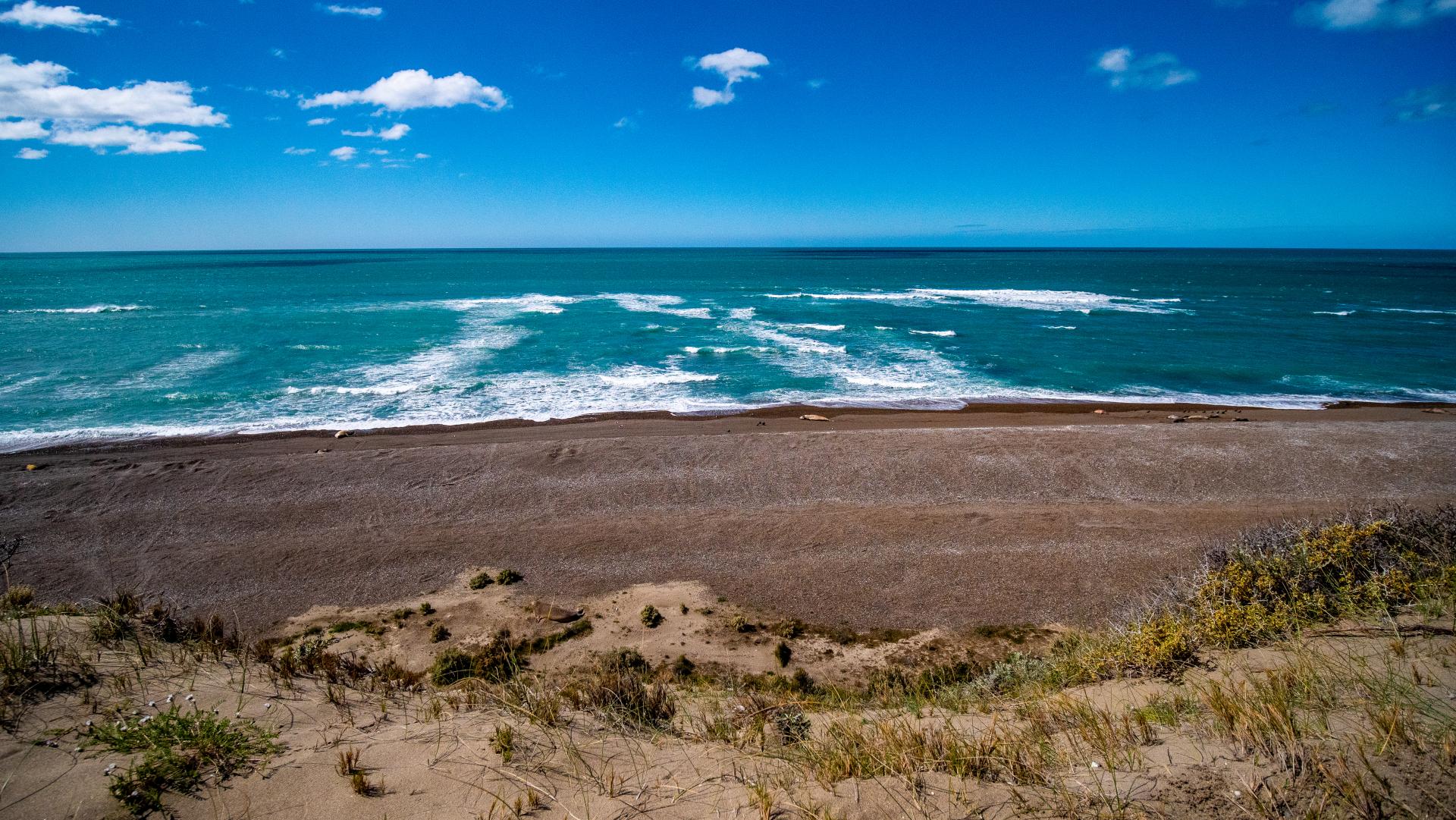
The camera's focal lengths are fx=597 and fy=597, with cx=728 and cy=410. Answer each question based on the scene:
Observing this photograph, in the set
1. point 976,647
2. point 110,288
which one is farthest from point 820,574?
point 110,288

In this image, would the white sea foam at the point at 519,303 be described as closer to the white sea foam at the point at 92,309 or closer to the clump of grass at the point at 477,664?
the white sea foam at the point at 92,309

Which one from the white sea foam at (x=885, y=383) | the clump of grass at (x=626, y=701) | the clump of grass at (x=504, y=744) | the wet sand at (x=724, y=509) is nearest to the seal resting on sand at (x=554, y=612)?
the wet sand at (x=724, y=509)

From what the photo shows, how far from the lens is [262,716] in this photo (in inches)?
171

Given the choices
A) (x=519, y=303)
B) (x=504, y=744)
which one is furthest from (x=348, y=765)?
(x=519, y=303)

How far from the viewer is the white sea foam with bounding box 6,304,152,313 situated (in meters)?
41.0

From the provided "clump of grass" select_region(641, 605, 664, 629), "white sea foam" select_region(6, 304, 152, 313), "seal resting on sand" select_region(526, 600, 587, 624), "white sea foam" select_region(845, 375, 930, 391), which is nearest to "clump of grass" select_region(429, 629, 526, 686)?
"seal resting on sand" select_region(526, 600, 587, 624)

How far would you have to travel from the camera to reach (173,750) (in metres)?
3.72

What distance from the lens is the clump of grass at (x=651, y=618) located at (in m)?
8.12

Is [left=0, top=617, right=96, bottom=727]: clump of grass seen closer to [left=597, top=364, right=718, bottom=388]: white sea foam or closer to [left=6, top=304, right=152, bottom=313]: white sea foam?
[left=597, top=364, right=718, bottom=388]: white sea foam

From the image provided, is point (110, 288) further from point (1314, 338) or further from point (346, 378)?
point (1314, 338)

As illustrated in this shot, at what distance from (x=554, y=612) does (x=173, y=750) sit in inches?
194

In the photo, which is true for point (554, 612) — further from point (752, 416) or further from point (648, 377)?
point (648, 377)

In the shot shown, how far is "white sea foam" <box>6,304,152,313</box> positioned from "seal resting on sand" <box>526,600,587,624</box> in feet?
169

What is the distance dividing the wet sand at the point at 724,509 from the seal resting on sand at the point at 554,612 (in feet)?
1.81
